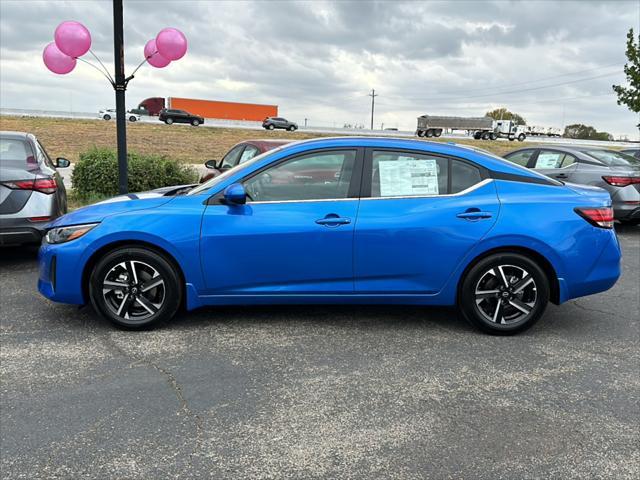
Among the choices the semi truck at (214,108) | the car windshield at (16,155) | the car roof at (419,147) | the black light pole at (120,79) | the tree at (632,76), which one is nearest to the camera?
the car roof at (419,147)

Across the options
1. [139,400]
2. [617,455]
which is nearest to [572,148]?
[617,455]

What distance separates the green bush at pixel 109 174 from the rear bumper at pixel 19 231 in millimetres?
4660

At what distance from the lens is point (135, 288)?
4.35m

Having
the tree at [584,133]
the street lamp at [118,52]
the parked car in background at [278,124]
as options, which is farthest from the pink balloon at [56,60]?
the tree at [584,133]

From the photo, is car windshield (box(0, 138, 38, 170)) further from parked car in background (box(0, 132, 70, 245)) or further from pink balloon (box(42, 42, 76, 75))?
pink balloon (box(42, 42, 76, 75))

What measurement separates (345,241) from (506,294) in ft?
4.44

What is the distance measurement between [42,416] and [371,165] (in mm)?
2863

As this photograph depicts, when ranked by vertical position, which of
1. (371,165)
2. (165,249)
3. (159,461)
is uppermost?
(371,165)

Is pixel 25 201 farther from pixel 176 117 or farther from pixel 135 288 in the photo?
pixel 176 117

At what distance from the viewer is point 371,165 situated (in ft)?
14.7

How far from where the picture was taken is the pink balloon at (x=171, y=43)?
888cm

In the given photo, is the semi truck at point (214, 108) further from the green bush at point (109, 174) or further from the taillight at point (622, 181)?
the taillight at point (622, 181)

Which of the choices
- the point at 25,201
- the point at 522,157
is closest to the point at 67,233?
the point at 25,201

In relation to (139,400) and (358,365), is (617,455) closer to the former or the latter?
(358,365)
